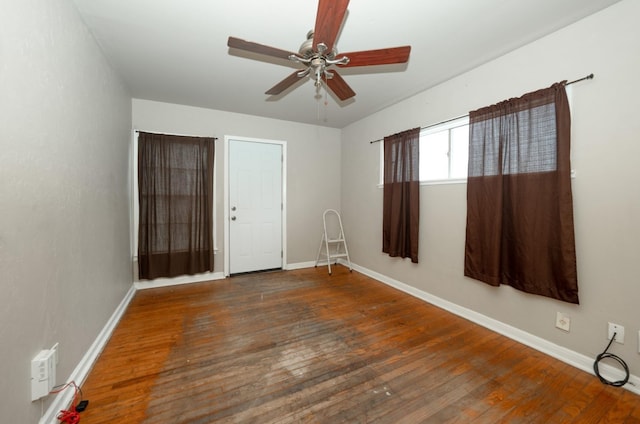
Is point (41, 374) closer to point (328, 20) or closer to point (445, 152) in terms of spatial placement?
point (328, 20)

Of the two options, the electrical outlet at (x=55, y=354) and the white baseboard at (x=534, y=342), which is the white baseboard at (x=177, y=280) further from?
the white baseboard at (x=534, y=342)

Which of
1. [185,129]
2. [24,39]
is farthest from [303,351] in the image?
[185,129]

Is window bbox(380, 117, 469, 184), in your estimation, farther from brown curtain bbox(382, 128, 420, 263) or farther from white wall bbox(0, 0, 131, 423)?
white wall bbox(0, 0, 131, 423)

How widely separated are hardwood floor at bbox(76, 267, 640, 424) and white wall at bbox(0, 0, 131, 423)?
16.5 inches

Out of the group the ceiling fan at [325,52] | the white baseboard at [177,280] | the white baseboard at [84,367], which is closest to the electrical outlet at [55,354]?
the white baseboard at [84,367]

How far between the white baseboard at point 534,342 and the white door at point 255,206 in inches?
87.6

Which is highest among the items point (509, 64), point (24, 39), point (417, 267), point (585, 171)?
point (509, 64)

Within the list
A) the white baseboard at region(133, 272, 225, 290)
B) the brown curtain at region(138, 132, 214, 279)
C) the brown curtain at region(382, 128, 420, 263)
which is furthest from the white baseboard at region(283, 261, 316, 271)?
the brown curtain at region(382, 128, 420, 263)

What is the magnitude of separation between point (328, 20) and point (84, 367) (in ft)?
8.56

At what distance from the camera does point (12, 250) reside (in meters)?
1.04

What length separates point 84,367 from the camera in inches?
64.9

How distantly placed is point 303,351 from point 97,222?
1921 mm

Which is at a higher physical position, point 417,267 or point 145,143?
point 145,143

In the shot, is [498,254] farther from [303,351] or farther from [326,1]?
[326,1]
